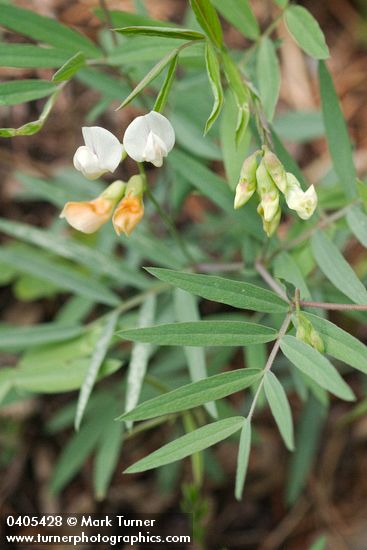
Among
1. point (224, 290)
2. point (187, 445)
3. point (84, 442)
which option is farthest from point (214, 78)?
point (84, 442)

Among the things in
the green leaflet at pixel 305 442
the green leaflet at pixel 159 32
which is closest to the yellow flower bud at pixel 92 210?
the green leaflet at pixel 159 32

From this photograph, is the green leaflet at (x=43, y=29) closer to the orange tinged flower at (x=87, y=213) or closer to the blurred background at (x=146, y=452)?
the orange tinged flower at (x=87, y=213)

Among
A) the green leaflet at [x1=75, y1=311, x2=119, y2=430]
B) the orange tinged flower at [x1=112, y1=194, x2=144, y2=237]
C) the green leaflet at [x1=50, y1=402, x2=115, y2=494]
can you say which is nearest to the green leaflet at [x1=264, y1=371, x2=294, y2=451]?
the orange tinged flower at [x1=112, y1=194, x2=144, y2=237]

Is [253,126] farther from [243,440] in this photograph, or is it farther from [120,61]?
[243,440]

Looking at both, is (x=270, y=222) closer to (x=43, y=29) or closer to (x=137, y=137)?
(x=137, y=137)

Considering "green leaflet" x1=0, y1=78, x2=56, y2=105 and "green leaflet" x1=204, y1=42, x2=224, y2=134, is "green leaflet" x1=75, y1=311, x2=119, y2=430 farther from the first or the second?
"green leaflet" x1=204, y1=42, x2=224, y2=134

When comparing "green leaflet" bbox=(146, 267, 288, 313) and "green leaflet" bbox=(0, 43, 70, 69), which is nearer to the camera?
"green leaflet" bbox=(146, 267, 288, 313)

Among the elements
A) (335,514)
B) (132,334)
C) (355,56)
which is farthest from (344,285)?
(355,56)
